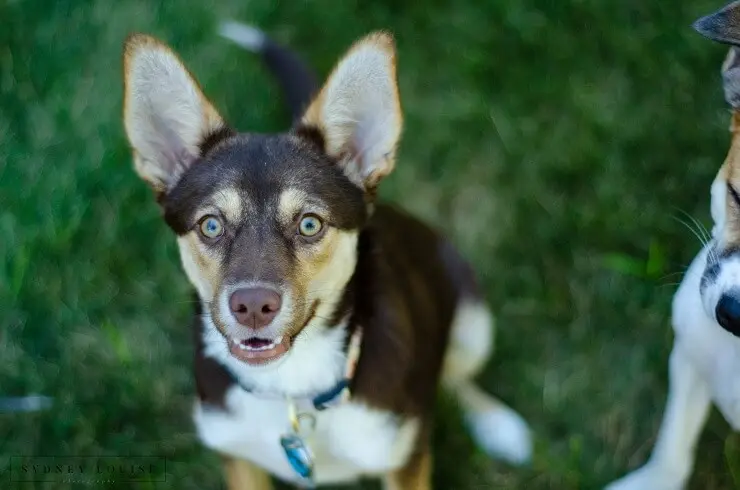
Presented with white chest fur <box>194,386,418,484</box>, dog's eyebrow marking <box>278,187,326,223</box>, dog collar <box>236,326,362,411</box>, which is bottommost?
white chest fur <box>194,386,418,484</box>

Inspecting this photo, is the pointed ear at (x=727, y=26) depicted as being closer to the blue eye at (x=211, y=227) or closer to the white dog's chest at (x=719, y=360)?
the white dog's chest at (x=719, y=360)

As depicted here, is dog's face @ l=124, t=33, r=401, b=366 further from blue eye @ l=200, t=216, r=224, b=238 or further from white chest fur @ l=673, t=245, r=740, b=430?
white chest fur @ l=673, t=245, r=740, b=430

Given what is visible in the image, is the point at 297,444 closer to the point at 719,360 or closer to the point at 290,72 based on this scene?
the point at 719,360

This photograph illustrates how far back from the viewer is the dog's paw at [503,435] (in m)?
3.36

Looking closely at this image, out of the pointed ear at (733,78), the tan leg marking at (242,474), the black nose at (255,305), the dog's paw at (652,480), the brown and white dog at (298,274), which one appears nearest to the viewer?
the black nose at (255,305)

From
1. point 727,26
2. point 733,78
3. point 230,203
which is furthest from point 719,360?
point 230,203

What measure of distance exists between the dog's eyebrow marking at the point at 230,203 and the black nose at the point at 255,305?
10.1 inches

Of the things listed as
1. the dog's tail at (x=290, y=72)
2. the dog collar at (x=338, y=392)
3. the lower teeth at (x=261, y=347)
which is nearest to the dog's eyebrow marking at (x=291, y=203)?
the lower teeth at (x=261, y=347)

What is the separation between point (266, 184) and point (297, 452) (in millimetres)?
830

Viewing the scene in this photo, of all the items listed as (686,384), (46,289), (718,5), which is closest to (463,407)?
(686,384)

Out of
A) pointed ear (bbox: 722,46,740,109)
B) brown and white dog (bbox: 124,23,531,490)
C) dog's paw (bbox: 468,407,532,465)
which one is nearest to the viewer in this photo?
brown and white dog (bbox: 124,23,531,490)

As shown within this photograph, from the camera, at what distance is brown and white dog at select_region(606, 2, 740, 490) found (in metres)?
2.35

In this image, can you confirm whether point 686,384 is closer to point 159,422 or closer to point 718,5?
point 159,422

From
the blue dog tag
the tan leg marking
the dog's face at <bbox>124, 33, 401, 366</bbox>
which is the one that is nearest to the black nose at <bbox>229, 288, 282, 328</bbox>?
the dog's face at <bbox>124, 33, 401, 366</bbox>
